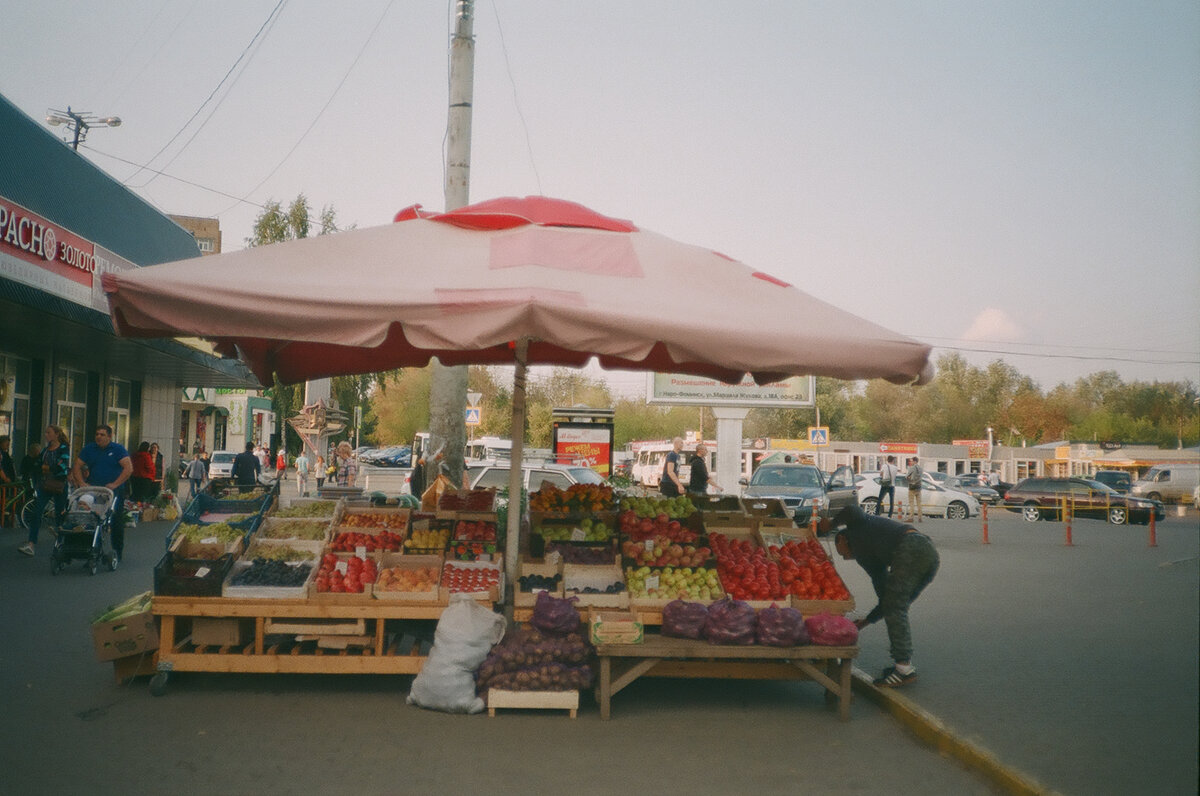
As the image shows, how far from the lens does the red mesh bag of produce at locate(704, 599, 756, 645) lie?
6.55 metres

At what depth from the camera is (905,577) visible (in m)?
7.34

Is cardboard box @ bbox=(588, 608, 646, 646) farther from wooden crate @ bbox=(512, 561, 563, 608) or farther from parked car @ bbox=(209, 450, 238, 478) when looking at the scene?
parked car @ bbox=(209, 450, 238, 478)

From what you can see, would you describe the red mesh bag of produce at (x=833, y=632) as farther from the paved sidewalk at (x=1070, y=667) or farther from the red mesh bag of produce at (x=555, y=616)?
the red mesh bag of produce at (x=555, y=616)

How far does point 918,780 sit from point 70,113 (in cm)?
3808

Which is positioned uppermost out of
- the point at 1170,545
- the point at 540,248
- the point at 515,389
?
the point at 540,248

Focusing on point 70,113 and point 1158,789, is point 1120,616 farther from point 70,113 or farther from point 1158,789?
point 70,113

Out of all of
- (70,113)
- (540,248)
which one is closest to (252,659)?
(540,248)

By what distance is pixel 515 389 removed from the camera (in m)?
7.76

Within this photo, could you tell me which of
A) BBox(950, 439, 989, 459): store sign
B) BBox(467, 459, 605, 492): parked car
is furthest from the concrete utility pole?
BBox(950, 439, 989, 459): store sign

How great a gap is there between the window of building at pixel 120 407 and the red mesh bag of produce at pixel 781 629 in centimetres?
2219

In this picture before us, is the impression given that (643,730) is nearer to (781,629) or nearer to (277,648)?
(781,629)

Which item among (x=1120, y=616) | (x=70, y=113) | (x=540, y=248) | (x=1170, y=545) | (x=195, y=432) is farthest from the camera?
(x=195, y=432)

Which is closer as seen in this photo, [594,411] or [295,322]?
[295,322]

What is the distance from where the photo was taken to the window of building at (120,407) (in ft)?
79.9
